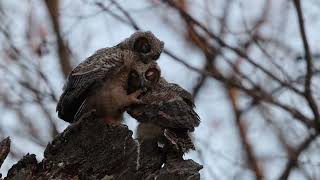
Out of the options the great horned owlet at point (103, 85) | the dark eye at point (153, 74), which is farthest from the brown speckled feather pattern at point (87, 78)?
the dark eye at point (153, 74)

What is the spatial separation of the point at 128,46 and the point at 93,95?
0.28 m

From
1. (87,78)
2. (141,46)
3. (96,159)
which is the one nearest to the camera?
(96,159)

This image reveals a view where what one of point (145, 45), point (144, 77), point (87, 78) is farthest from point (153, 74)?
point (87, 78)

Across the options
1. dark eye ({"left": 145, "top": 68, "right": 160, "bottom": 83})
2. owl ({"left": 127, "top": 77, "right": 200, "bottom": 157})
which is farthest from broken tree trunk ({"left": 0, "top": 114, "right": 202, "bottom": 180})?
dark eye ({"left": 145, "top": 68, "right": 160, "bottom": 83})

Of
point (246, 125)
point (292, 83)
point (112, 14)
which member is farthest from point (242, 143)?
point (112, 14)

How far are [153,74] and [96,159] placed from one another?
47cm

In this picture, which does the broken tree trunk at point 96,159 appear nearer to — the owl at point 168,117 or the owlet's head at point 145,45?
the owl at point 168,117

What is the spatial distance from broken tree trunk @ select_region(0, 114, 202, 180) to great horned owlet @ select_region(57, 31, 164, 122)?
146 mm

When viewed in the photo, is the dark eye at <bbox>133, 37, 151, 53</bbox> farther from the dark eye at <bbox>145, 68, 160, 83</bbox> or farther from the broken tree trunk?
the broken tree trunk

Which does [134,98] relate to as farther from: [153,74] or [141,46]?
[141,46]

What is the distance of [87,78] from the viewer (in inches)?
121

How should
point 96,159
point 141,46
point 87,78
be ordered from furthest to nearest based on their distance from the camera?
point 141,46, point 87,78, point 96,159

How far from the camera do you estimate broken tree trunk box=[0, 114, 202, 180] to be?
2.87m

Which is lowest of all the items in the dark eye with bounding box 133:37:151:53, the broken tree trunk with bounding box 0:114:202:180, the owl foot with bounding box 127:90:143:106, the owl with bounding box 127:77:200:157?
the broken tree trunk with bounding box 0:114:202:180
